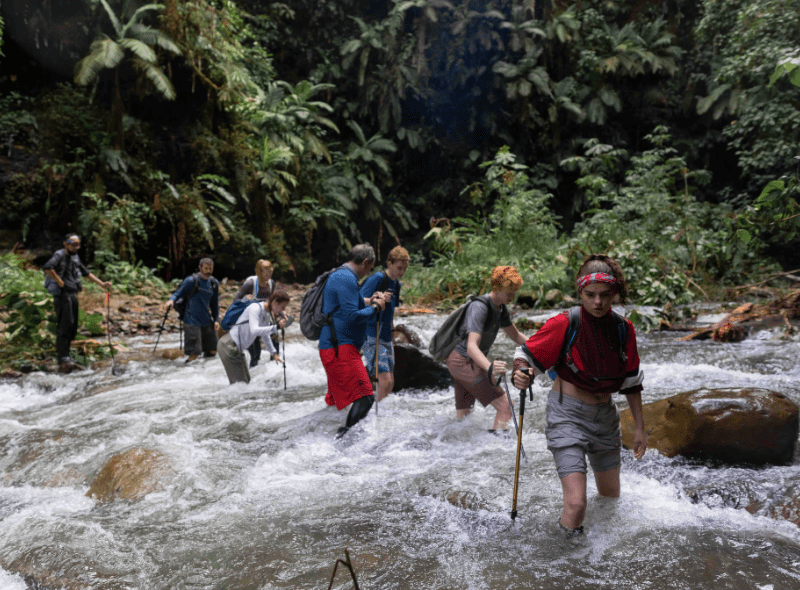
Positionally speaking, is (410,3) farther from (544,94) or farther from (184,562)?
(184,562)

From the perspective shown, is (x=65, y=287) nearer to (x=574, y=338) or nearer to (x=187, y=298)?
(x=187, y=298)

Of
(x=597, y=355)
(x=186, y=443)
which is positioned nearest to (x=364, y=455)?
(x=186, y=443)

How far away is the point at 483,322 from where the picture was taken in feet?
14.5

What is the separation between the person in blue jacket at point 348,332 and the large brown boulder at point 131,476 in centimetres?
153

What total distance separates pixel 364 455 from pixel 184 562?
1.99 m

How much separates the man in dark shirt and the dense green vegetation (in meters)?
5.88

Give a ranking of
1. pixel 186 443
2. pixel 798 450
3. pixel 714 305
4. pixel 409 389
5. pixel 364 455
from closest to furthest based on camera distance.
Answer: pixel 798 450, pixel 364 455, pixel 186 443, pixel 409 389, pixel 714 305

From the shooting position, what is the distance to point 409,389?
7008 mm

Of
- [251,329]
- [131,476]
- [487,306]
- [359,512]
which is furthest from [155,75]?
[359,512]

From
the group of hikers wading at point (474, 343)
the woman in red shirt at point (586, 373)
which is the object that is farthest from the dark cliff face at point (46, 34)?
the woman in red shirt at point (586, 373)

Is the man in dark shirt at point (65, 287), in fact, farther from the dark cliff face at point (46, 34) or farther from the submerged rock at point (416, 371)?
the dark cliff face at point (46, 34)

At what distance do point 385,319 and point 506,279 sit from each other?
5.68 feet

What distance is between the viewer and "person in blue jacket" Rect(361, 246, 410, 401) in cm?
541

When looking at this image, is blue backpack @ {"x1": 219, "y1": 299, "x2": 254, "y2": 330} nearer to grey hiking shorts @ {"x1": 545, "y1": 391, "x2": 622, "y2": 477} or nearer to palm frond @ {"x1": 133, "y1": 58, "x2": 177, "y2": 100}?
grey hiking shorts @ {"x1": 545, "y1": 391, "x2": 622, "y2": 477}
